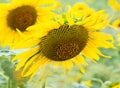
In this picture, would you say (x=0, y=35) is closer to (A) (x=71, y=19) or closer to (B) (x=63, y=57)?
(B) (x=63, y=57)

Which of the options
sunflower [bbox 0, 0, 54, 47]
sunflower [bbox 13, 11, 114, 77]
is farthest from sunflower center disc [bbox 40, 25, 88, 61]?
sunflower [bbox 0, 0, 54, 47]

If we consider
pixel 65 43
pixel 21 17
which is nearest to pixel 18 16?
pixel 21 17

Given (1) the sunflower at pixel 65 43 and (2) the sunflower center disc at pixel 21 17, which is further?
(2) the sunflower center disc at pixel 21 17

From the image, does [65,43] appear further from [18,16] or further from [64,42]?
[18,16]

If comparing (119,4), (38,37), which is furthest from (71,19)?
(119,4)

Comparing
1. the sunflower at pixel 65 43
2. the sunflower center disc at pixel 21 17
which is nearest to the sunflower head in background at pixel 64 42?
the sunflower at pixel 65 43

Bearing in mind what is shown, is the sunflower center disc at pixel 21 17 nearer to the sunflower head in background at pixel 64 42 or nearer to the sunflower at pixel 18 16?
the sunflower at pixel 18 16
